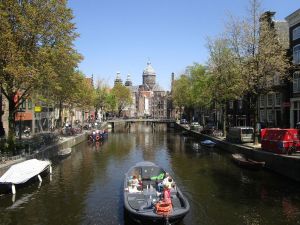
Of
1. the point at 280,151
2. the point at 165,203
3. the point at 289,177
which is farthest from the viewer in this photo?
the point at 280,151

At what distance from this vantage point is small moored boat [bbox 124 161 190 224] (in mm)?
22656

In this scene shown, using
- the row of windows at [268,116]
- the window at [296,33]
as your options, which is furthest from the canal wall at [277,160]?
the row of windows at [268,116]

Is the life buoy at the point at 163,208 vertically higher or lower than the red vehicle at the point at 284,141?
lower

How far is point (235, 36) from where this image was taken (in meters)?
54.3

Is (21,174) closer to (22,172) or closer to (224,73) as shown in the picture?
(22,172)

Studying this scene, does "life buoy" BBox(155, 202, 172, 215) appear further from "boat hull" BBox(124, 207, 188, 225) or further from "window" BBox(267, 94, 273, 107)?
"window" BBox(267, 94, 273, 107)

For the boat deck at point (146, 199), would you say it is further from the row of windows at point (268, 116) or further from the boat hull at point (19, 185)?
the row of windows at point (268, 116)

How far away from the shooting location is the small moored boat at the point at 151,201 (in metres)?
22.7

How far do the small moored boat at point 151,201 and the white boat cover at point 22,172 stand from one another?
9.32m

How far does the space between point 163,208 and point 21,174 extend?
53.3ft

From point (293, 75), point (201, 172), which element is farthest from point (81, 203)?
point (293, 75)

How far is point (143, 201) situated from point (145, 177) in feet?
21.0

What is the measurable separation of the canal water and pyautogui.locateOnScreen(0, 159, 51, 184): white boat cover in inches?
42.7

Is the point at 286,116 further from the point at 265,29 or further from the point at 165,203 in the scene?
the point at 165,203
